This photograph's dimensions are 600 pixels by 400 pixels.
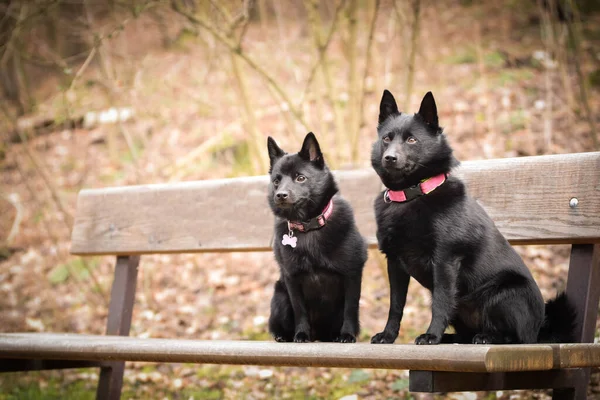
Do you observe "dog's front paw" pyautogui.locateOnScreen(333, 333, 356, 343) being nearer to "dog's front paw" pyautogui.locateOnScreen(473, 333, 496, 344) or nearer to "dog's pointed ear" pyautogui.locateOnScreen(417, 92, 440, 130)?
"dog's front paw" pyautogui.locateOnScreen(473, 333, 496, 344)

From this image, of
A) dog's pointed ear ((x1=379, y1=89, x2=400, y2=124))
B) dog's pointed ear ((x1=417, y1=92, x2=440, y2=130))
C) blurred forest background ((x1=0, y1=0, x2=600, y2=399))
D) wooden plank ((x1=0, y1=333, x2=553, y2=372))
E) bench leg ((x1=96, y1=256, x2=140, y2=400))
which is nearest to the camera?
wooden plank ((x1=0, y1=333, x2=553, y2=372))

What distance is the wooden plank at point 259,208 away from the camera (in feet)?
9.17

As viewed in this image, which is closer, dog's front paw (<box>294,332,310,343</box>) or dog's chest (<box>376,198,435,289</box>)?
dog's chest (<box>376,198,435,289</box>)

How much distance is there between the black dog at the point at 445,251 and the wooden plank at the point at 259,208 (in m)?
0.38

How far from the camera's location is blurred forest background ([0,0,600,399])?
450 cm

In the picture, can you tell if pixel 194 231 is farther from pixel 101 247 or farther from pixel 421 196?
pixel 421 196

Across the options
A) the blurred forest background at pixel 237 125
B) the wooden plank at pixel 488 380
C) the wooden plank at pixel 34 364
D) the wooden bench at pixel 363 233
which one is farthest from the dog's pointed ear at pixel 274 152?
the wooden plank at pixel 34 364

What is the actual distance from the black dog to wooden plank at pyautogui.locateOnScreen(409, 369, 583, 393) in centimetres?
14

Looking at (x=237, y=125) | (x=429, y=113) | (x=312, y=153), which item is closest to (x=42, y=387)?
(x=312, y=153)

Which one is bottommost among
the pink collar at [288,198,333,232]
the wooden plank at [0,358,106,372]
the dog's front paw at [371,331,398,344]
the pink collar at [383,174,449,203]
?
the wooden plank at [0,358,106,372]

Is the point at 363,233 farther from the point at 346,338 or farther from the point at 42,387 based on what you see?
the point at 42,387

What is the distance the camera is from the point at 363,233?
3424 mm

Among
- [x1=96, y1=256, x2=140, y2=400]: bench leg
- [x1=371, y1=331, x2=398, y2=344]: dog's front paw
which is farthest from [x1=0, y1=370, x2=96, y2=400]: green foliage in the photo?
[x1=371, y1=331, x2=398, y2=344]: dog's front paw

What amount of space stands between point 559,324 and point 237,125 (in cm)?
629
